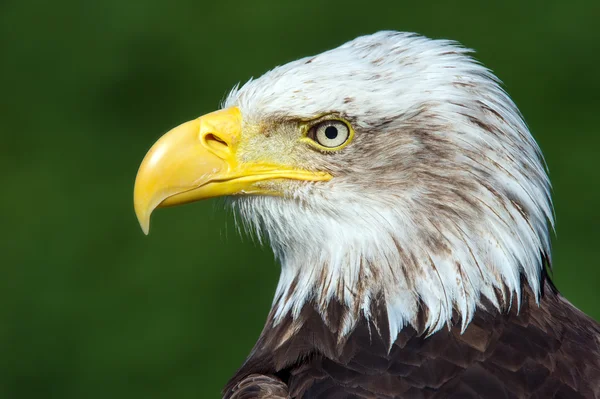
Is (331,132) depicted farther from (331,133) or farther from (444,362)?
(444,362)

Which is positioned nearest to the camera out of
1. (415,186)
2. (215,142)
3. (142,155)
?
(415,186)

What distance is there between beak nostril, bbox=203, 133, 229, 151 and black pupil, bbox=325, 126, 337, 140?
329 mm

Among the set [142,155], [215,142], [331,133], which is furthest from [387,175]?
[142,155]

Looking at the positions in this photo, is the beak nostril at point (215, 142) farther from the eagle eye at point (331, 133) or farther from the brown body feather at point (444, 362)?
the brown body feather at point (444, 362)

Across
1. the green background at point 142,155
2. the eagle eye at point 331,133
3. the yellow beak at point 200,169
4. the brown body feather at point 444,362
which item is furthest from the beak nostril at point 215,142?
the green background at point 142,155

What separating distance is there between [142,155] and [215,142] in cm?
435

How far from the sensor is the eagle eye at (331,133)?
352cm

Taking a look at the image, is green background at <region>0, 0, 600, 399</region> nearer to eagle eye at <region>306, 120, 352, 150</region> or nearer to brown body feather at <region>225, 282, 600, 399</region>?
brown body feather at <region>225, 282, 600, 399</region>

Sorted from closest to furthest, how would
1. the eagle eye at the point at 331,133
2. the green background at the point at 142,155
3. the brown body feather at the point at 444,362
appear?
the brown body feather at the point at 444,362 < the eagle eye at the point at 331,133 < the green background at the point at 142,155

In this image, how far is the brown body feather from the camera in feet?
10.4

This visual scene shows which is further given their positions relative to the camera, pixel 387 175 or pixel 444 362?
pixel 387 175

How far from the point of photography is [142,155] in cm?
789

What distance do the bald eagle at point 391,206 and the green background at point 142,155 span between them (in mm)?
2953

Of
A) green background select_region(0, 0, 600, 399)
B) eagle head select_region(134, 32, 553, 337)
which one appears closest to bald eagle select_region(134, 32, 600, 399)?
eagle head select_region(134, 32, 553, 337)
